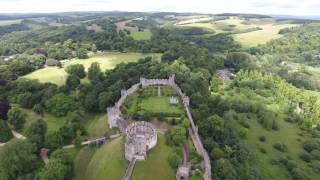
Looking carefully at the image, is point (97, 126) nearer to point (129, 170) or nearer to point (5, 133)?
point (5, 133)

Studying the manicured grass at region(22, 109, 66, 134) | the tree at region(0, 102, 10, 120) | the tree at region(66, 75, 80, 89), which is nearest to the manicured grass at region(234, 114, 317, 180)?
the manicured grass at region(22, 109, 66, 134)

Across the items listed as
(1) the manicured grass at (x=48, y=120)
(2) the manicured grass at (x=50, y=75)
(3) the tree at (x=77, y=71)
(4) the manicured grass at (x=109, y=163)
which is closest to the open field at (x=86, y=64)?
(2) the manicured grass at (x=50, y=75)

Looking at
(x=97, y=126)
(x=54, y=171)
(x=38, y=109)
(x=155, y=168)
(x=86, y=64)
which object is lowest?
(x=97, y=126)

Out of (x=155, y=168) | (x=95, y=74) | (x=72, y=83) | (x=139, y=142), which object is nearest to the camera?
(x=155, y=168)

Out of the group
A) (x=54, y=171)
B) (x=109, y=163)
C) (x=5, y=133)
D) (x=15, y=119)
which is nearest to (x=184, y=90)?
(x=109, y=163)

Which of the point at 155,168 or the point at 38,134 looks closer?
the point at 155,168

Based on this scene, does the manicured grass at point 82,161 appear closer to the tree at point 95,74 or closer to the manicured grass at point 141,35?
the tree at point 95,74

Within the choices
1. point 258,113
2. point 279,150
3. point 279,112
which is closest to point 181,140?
point 279,150
